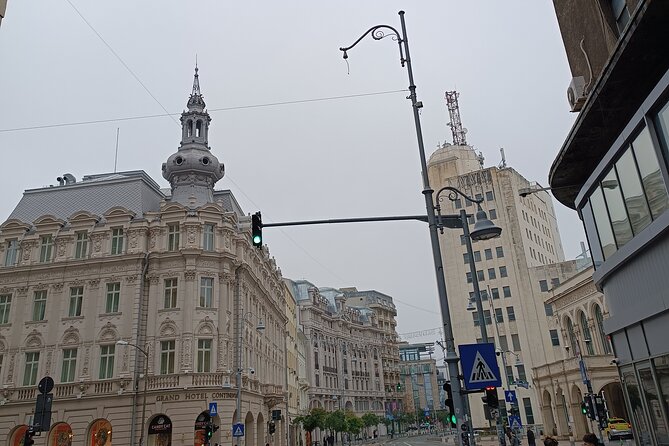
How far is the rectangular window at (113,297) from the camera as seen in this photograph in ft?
130

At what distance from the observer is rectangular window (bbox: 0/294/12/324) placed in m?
40.5

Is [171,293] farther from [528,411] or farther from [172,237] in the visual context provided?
[528,411]

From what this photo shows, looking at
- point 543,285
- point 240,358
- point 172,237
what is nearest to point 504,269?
point 543,285

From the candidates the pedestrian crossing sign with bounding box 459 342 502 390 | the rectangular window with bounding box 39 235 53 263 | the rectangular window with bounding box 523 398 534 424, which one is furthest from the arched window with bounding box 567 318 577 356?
the rectangular window with bounding box 39 235 53 263

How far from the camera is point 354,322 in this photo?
109 metres

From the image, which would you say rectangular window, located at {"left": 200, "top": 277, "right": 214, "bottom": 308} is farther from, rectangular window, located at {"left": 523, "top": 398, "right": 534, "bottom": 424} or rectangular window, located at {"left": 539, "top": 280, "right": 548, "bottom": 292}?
rectangular window, located at {"left": 539, "top": 280, "right": 548, "bottom": 292}

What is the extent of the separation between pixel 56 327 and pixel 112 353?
491 cm

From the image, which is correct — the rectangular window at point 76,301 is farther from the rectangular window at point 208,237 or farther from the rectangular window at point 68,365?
the rectangular window at point 208,237

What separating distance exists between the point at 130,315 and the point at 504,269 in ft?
190

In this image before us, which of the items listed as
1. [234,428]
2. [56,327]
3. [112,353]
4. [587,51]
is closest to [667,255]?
[587,51]

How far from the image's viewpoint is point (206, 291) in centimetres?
3931

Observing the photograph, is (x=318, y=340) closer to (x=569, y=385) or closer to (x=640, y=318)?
(x=569, y=385)

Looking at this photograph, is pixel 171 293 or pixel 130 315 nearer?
pixel 130 315

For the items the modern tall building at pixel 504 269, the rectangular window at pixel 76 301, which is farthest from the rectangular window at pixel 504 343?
the rectangular window at pixel 76 301
